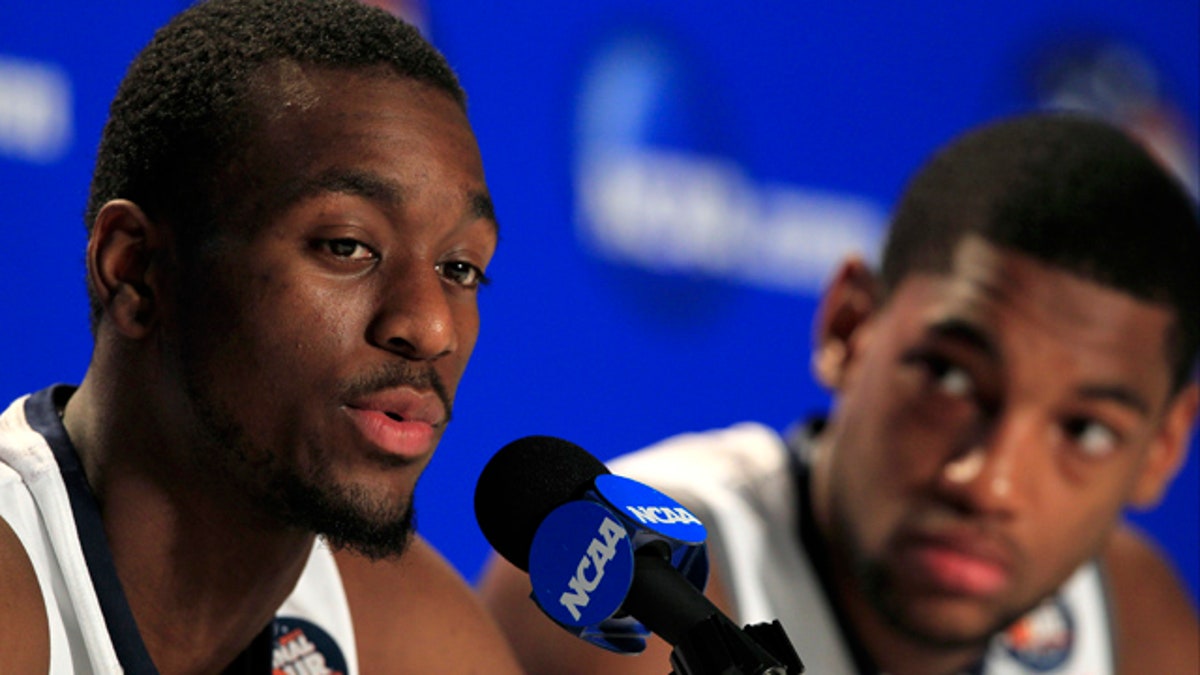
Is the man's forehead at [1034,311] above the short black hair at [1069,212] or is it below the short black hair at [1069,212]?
below

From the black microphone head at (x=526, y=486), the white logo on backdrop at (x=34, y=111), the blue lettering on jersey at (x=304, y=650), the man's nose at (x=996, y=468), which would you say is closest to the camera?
the black microphone head at (x=526, y=486)

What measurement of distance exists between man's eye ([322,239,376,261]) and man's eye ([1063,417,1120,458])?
30.7 inches

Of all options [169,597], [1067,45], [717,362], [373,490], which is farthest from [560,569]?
[1067,45]

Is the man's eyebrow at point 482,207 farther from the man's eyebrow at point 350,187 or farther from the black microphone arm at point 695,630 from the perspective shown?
the black microphone arm at point 695,630

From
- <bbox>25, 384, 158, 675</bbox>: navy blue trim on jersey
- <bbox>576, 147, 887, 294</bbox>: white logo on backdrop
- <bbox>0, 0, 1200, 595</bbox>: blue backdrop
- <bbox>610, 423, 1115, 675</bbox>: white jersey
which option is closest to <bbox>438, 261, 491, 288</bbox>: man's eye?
<bbox>25, 384, 158, 675</bbox>: navy blue trim on jersey

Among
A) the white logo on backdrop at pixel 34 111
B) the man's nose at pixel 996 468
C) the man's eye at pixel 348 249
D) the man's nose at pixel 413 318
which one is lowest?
the man's nose at pixel 413 318

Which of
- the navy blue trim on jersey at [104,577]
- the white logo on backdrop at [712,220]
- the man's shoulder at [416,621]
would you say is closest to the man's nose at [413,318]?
the navy blue trim on jersey at [104,577]

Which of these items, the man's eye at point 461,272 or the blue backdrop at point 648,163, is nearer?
the man's eye at point 461,272

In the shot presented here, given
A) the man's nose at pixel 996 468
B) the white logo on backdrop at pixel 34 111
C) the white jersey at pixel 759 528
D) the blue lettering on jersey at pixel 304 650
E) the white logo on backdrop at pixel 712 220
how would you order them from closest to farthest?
1. the blue lettering on jersey at pixel 304 650
2. the man's nose at pixel 996 468
3. the white jersey at pixel 759 528
4. the white logo on backdrop at pixel 34 111
5. the white logo on backdrop at pixel 712 220

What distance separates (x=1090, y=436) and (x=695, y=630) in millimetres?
882

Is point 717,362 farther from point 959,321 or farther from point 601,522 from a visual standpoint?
point 601,522

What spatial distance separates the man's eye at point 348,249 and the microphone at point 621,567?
8.1 inches

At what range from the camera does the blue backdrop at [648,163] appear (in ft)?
5.87

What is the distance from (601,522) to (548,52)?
1.53 metres
